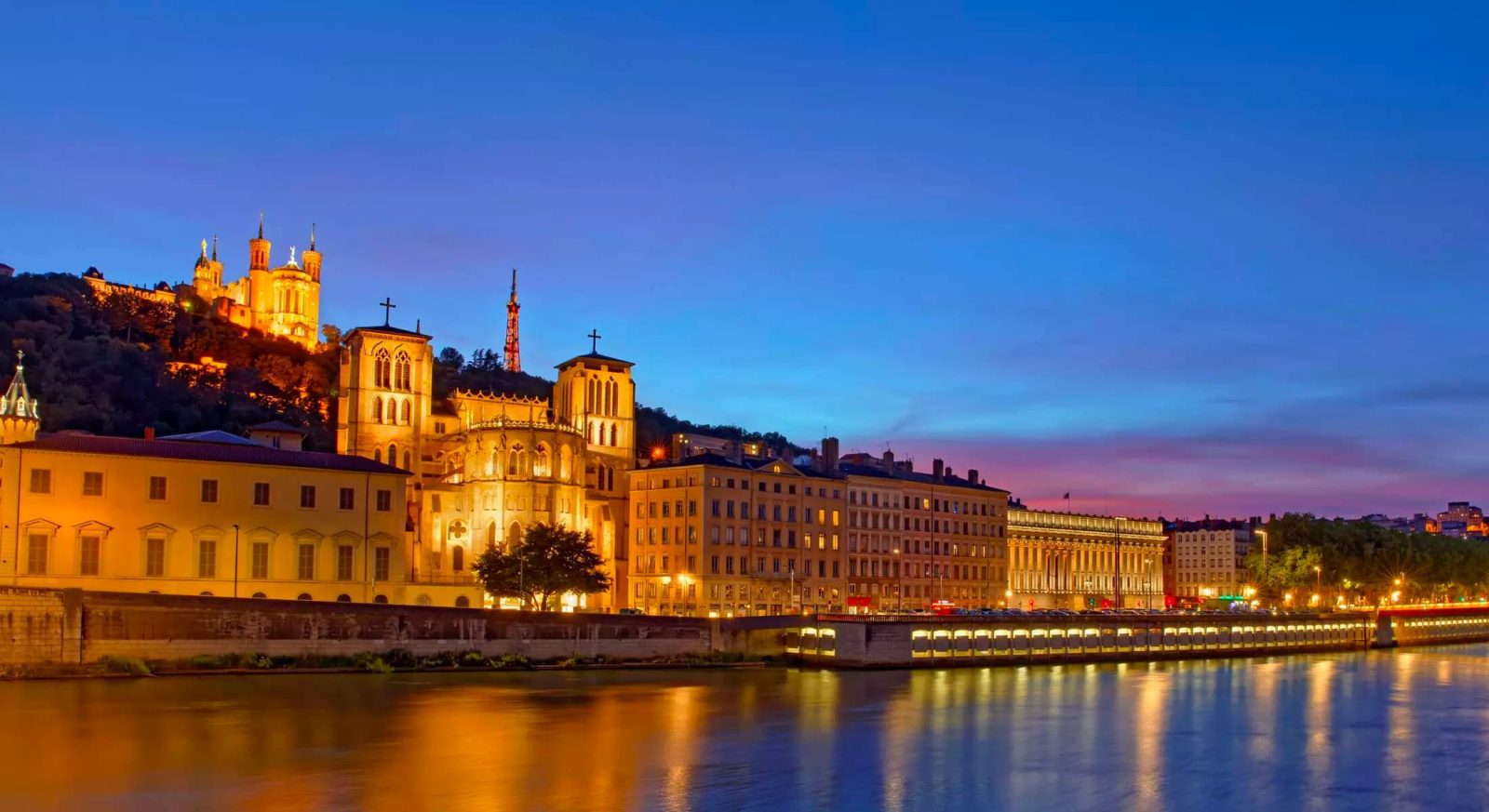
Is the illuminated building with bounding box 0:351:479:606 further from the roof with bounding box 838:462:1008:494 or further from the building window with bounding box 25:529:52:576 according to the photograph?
the roof with bounding box 838:462:1008:494

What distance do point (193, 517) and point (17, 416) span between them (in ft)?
30.7

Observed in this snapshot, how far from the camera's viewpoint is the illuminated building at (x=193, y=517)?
67750 millimetres

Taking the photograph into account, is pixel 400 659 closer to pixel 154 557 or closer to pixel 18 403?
pixel 154 557

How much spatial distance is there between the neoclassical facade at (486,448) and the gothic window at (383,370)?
7cm

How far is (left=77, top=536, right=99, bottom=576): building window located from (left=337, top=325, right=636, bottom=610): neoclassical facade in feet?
71.7

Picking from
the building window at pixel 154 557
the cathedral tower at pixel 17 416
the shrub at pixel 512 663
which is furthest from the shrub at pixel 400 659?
the cathedral tower at pixel 17 416

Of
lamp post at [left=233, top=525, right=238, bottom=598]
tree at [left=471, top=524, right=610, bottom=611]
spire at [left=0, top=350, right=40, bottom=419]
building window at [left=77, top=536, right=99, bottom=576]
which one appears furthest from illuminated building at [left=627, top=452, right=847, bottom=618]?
spire at [left=0, top=350, right=40, bottom=419]

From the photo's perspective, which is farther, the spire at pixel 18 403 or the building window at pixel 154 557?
the building window at pixel 154 557

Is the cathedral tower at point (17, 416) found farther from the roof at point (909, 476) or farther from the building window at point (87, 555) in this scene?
the roof at point (909, 476)

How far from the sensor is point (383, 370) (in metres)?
115

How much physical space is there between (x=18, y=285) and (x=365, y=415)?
3955 inches

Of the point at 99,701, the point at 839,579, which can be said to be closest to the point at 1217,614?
the point at 839,579

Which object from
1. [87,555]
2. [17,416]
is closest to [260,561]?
[87,555]

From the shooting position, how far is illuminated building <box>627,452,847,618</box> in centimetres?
10362
